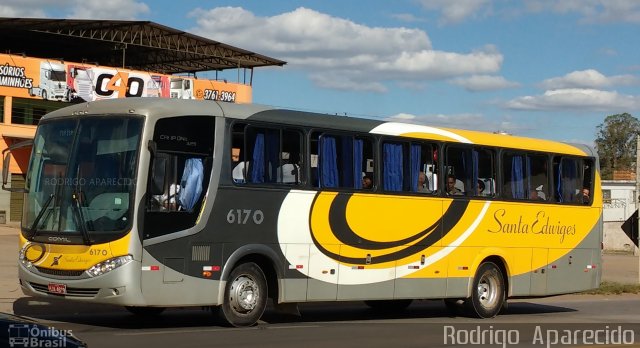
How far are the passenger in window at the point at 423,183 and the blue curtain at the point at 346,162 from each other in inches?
71.4

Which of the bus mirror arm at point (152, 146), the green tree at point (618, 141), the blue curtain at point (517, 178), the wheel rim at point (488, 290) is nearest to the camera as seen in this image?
the bus mirror arm at point (152, 146)

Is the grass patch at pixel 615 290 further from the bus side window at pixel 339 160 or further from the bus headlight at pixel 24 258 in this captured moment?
the bus headlight at pixel 24 258

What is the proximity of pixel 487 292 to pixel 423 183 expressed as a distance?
9.66ft

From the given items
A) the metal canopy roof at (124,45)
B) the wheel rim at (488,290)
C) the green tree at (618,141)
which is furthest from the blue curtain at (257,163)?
the green tree at (618,141)

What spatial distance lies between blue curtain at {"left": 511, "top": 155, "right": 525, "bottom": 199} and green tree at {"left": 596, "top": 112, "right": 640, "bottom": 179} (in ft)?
331

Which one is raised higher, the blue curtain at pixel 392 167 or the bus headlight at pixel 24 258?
the blue curtain at pixel 392 167

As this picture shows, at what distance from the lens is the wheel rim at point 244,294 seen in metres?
14.9

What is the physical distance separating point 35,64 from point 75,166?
1255 inches

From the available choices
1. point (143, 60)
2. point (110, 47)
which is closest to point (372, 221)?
point (110, 47)

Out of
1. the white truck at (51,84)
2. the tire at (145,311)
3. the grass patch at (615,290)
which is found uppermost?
the white truck at (51,84)

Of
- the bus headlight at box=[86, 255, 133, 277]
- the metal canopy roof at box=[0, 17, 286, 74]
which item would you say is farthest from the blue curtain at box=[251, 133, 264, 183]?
the metal canopy roof at box=[0, 17, 286, 74]

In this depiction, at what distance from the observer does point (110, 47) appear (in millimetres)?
54188

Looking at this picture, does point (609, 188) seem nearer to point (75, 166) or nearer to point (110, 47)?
point (110, 47)

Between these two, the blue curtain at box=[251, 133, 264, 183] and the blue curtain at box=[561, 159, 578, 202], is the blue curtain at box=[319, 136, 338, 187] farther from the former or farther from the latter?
the blue curtain at box=[561, 159, 578, 202]
